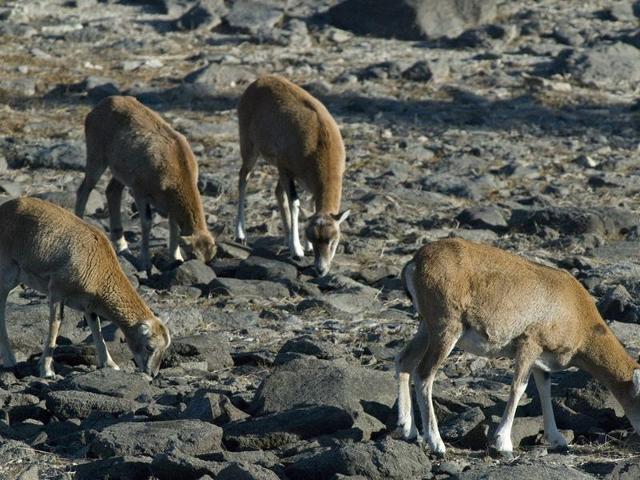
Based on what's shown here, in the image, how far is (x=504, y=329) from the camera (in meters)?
9.95

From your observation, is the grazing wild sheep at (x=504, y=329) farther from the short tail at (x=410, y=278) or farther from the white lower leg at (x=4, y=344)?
the white lower leg at (x=4, y=344)

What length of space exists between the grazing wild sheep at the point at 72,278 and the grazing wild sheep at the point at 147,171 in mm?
3317

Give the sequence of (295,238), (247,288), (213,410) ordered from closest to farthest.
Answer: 1. (213,410)
2. (247,288)
3. (295,238)

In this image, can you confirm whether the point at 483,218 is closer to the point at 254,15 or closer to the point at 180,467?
the point at 180,467

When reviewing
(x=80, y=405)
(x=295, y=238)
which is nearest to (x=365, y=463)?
(x=80, y=405)

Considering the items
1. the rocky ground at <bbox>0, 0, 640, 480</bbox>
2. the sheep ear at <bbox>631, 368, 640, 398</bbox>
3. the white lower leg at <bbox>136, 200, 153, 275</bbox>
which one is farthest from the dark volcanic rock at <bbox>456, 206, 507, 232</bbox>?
the sheep ear at <bbox>631, 368, 640, 398</bbox>

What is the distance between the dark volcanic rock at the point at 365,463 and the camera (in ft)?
29.1

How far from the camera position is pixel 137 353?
1197 cm

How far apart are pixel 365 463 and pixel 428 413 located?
1.04 metres

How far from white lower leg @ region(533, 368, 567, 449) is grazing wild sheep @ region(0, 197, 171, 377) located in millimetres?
3422

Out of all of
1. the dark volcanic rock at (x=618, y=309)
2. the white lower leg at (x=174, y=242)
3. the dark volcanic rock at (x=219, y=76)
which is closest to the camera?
the dark volcanic rock at (x=618, y=309)

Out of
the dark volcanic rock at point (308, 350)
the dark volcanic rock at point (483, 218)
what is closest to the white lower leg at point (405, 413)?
the dark volcanic rock at point (308, 350)

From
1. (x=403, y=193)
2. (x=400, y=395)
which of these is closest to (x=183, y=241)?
(x=403, y=193)

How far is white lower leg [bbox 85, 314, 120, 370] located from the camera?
39.6 feet
